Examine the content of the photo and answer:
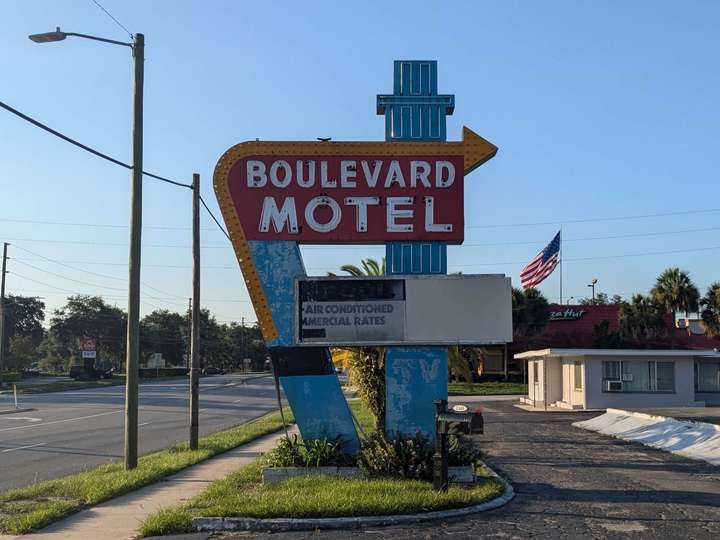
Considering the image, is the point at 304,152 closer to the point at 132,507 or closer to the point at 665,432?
the point at 132,507

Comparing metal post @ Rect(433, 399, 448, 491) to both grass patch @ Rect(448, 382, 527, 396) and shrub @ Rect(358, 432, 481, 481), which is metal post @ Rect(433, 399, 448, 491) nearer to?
shrub @ Rect(358, 432, 481, 481)

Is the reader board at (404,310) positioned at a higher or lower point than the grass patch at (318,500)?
higher

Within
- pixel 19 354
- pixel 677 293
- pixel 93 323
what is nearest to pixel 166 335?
pixel 93 323

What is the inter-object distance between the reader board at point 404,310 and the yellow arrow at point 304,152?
3.10ft

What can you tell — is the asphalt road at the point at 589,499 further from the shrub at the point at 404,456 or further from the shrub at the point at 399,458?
the shrub at the point at 399,458

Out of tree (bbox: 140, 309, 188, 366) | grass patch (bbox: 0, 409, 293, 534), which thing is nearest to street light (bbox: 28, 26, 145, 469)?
grass patch (bbox: 0, 409, 293, 534)

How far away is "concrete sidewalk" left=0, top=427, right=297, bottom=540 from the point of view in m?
8.77

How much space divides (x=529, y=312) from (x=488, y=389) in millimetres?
6252

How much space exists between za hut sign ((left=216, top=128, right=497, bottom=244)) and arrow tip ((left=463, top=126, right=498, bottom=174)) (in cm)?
2

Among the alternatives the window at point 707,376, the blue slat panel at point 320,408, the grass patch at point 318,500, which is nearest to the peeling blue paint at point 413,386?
the blue slat panel at point 320,408

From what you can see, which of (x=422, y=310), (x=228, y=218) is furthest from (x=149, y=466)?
(x=422, y=310)

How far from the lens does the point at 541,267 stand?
1403 inches

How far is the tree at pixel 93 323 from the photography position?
98.3 metres

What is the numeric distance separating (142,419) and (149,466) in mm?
15329
